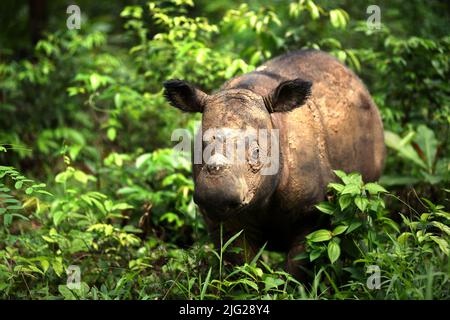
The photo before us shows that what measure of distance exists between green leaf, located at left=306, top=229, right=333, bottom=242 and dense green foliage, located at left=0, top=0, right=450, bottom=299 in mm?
13

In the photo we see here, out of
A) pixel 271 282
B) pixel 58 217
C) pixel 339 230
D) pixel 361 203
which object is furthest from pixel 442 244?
pixel 58 217

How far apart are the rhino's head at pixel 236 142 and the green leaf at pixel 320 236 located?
0.51m

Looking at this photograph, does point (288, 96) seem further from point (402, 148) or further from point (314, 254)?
point (402, 148)

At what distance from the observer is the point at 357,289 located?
4613mm

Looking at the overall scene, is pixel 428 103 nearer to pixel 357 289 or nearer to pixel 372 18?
pixel 372 18

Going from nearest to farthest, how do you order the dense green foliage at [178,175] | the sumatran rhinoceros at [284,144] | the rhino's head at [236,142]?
1. the rhino's head at [236,142]
2. the sumatran rhinoceros at [284,144]
3. the dense green foliage at [178,175]

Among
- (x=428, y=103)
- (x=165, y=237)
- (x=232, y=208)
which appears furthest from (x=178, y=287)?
(x=428, y=103)

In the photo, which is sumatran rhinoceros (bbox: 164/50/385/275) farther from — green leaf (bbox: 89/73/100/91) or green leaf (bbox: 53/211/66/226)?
green leaf (bbox: 89/73/100/91)

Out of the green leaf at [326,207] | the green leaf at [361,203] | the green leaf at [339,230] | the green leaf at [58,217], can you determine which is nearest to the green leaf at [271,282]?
the green leaf at [339,230]

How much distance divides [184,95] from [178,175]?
71.7 inches

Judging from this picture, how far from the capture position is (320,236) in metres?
4.65

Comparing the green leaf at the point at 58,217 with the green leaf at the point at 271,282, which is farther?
the green leaf at the point at 58,217

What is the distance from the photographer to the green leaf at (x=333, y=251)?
14.7 ft

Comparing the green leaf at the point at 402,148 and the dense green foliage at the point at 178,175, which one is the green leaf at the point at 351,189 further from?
the green leaf at the point at 402,148
